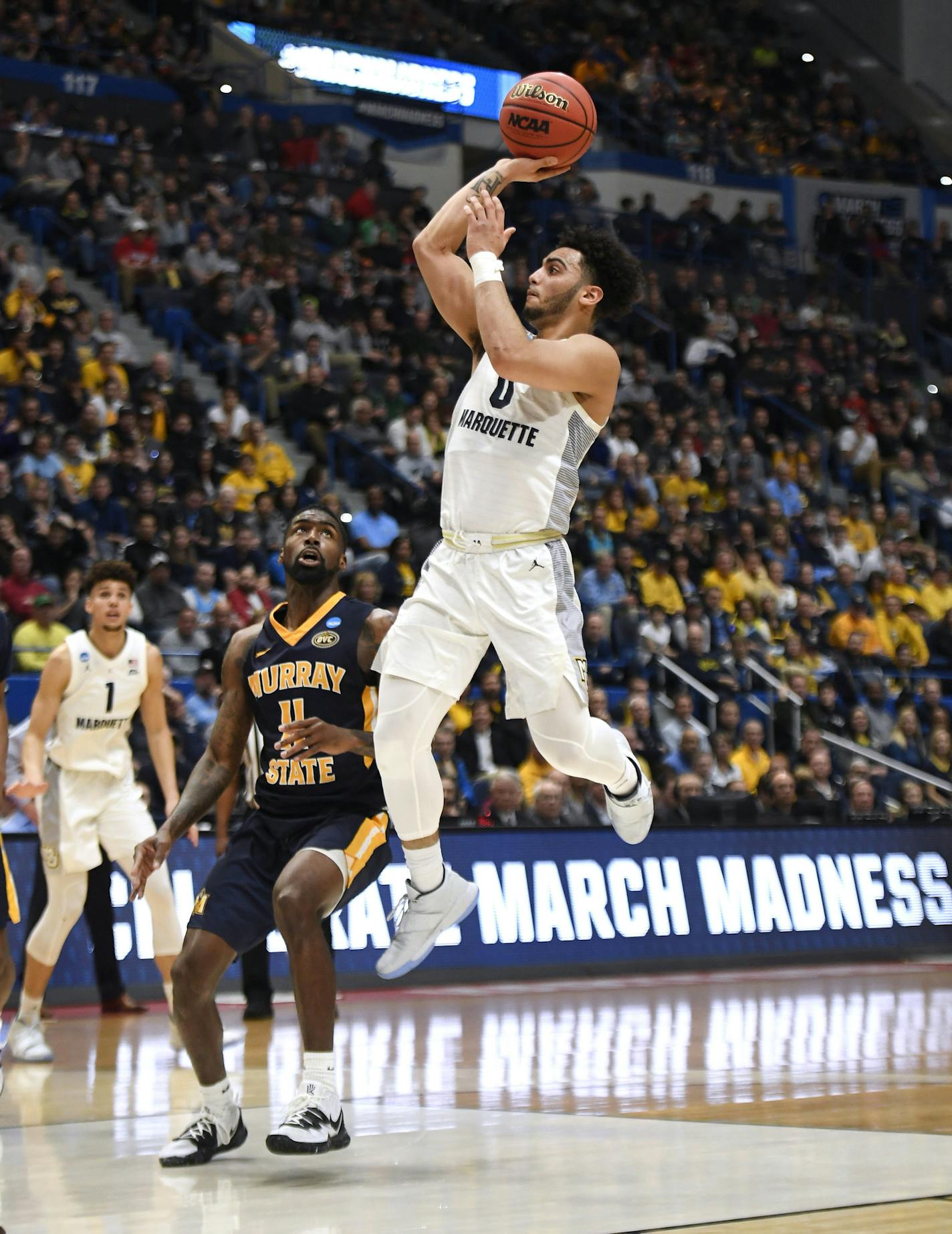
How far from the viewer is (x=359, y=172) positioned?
73.0 feet

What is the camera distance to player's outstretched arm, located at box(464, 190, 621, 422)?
5617mm

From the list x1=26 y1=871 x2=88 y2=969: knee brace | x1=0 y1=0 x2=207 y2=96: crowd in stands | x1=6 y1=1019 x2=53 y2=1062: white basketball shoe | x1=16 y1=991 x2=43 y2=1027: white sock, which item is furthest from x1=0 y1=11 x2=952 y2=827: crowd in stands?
x1=6 y1=1019 x2=53 y2=1062: white basketball shoe

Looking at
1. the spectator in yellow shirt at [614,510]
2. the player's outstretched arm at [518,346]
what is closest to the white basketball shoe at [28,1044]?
the player's outstretched arm at [518,346]

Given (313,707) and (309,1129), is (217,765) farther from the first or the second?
(309,1129)

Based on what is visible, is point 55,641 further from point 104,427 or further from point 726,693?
point 726,693

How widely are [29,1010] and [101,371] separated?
8324 millimetres

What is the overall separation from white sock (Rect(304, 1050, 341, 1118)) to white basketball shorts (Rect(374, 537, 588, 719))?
1239mm

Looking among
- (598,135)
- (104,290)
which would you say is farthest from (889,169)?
(104,290)

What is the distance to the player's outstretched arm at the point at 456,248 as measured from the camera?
5.99m

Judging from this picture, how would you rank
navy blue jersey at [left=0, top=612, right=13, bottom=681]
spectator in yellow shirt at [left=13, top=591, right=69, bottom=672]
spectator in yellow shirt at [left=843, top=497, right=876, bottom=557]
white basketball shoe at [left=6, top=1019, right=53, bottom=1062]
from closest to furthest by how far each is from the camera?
navy blue jersey at [left=0, top=612, right=13, bottom=681]
white basketball shoe at [left=6, top=1019, right=53, bottom=1062]
spectator in yellow shirt at [left=13, top=591, right=69, bottom=672]
spectator in yellow shirt at [left=843, top=497, right=876, bottom=557]

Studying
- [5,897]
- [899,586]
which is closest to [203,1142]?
[5,897]

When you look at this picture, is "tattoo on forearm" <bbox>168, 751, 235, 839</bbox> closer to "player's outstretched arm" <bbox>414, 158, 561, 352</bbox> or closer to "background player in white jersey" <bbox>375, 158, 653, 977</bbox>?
"background player in white jersey" <bbox>375, 158, 653, 977</bbox>

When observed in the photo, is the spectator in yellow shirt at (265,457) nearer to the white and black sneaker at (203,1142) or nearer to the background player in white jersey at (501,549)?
the background player in white jersey at (501,549)

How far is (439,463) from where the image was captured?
17984 millimetres
